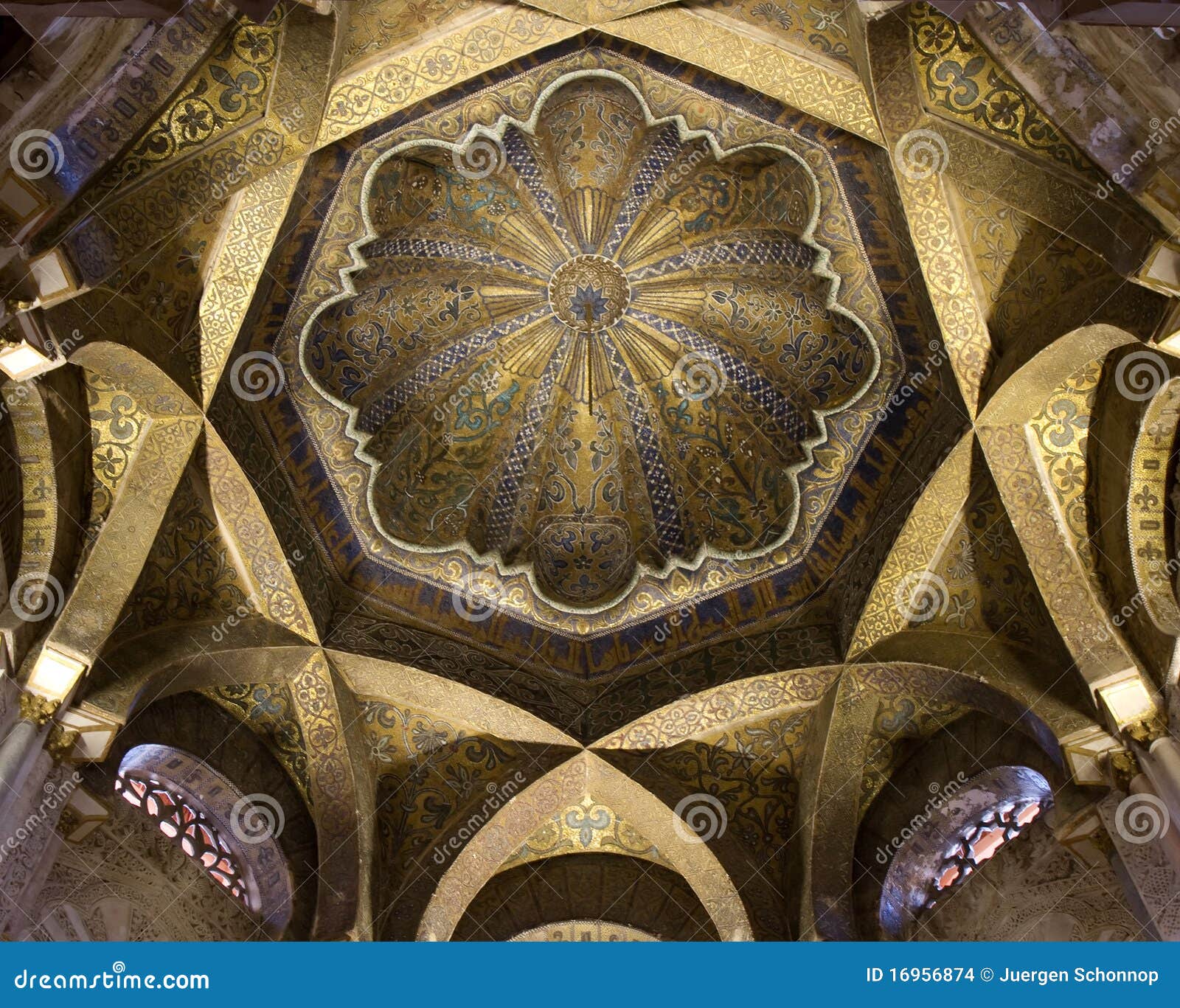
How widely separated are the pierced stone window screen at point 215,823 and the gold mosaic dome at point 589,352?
2.34m

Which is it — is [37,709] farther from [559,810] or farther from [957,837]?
[957,837]

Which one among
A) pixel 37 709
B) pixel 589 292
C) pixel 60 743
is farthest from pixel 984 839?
pixel 37 709

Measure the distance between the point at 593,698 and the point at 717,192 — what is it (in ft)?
13.5

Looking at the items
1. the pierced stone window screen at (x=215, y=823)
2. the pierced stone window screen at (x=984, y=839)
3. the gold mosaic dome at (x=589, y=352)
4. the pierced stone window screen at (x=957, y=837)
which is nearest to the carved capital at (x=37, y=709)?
the pierced stone window screen at (x=215, y=823)

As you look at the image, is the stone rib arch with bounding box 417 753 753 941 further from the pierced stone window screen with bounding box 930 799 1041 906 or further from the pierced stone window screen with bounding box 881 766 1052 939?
the pierced stone window screen with bounding box 930 799 1041 906

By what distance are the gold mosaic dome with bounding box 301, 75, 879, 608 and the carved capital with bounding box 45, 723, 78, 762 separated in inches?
A: 124

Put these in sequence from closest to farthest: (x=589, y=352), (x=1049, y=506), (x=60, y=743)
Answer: (x=60, y=743)
(x=1049, y=506)
(x=589, y=352)

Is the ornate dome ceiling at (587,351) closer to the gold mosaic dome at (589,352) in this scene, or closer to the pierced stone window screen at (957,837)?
the gold mosaic dome at (589,352)

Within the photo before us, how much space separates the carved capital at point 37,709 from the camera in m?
7.01

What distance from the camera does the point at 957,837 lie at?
8414 mm

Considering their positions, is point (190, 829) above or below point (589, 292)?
below

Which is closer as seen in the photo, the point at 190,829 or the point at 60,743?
the point at 60,743

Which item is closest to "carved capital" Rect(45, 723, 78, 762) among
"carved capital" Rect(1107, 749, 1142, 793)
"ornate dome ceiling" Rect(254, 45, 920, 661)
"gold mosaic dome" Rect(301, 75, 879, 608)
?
"ornate dome ceiling" Rect(254, 45, 920, 661)

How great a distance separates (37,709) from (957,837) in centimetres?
576
